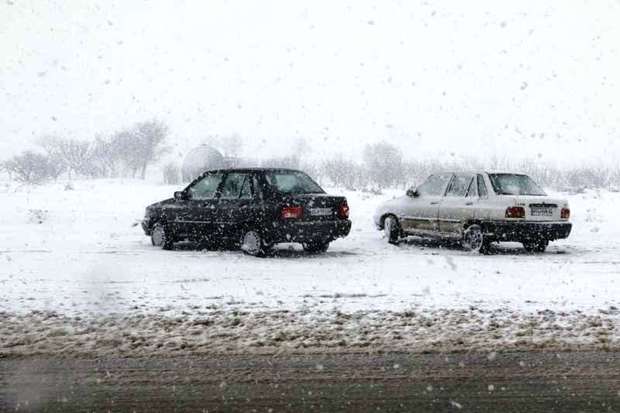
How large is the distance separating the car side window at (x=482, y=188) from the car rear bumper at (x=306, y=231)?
2.68 meters

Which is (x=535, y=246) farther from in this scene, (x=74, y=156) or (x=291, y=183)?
(x=74, y=156)

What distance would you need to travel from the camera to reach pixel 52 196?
3359 centimetres

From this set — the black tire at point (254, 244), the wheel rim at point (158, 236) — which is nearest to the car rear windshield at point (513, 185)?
the black tire at point (254, 244)

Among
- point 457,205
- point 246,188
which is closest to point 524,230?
point 457,205

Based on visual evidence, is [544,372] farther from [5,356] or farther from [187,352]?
[5,356]

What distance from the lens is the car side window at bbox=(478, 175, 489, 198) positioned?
44.7 feet

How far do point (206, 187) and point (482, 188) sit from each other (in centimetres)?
524

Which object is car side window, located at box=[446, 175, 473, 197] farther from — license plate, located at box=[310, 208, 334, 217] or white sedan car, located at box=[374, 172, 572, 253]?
license plate, located at box=[310, 208, 334, 217]

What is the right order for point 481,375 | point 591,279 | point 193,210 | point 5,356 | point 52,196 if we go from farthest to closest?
point 52,196 < point 193,210 < point 591,279 < point 5,356 < point 481,375

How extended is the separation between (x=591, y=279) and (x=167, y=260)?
6770mm

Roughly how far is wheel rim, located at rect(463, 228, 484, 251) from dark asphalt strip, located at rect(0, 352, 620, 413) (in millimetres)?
7652

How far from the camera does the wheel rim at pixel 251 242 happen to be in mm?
12867

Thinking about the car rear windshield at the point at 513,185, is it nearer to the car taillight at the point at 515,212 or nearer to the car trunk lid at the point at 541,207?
the car trunk lid at the point at 541,207

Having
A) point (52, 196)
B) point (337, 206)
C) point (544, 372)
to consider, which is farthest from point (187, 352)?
point (52, 196)
